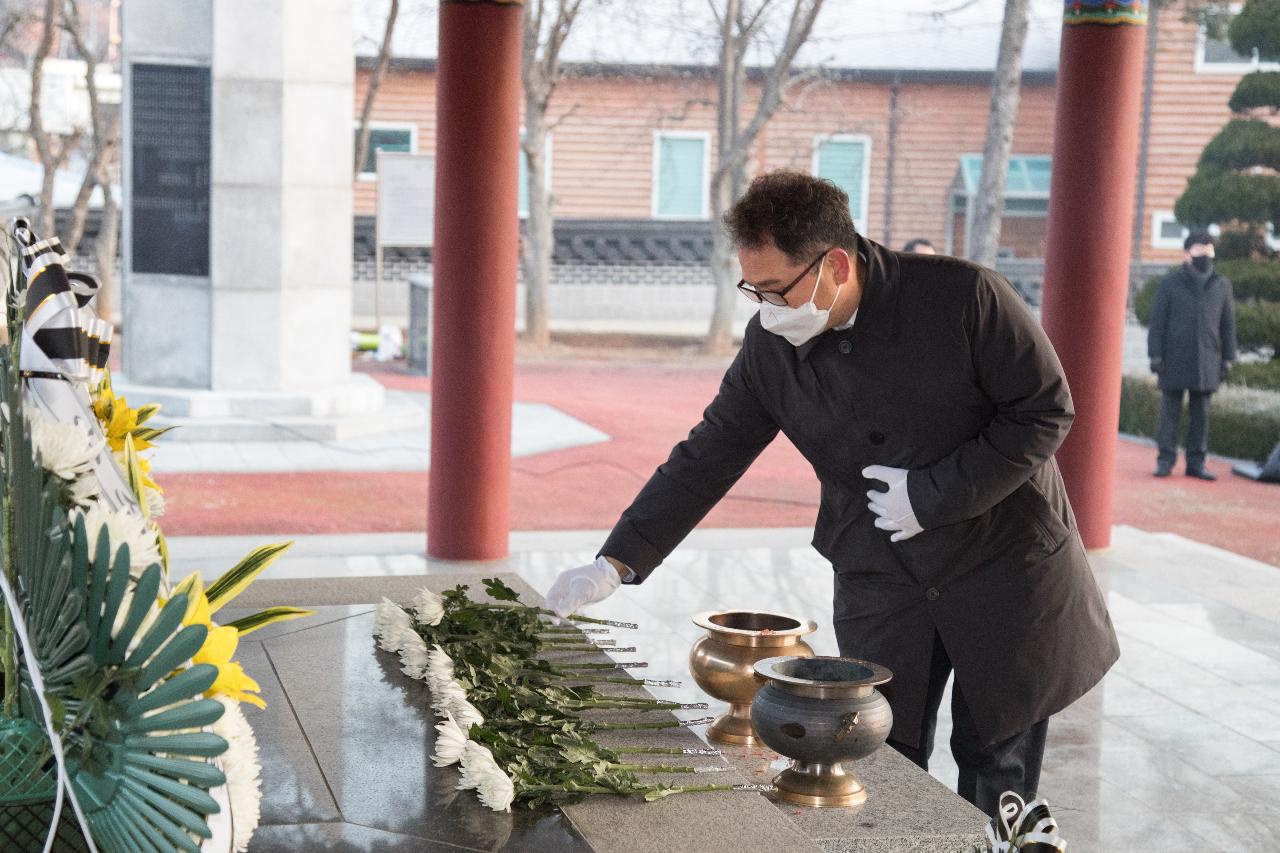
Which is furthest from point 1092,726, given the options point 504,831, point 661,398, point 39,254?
point 661,398

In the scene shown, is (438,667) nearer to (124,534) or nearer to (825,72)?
(124,534)

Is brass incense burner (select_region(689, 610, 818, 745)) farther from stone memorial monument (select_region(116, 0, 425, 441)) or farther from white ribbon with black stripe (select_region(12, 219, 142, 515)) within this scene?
stone memorial monument (select_region(116, 0, 425, 441))

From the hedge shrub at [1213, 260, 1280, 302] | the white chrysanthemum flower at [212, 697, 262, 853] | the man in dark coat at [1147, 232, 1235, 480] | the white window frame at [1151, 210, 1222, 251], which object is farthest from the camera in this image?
the white window frame at [1151, 210, 1222, 251]

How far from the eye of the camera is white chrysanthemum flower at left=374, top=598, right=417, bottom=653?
239cm

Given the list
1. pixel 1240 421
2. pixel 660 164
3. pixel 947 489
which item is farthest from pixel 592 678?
pixel 660 164

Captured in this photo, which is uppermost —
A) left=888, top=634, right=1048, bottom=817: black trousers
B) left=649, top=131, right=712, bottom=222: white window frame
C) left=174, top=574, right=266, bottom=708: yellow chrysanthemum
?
left=649, top=131, right=712, bottom=222: white window frame

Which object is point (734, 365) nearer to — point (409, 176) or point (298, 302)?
point (298, 302)

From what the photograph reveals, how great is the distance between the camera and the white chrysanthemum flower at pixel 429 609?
96.0 inches

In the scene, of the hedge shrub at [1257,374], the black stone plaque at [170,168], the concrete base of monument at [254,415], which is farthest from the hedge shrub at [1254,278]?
the black stone plaque at [170,168]

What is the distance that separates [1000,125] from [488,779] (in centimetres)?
1296

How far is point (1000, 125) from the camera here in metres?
13.8

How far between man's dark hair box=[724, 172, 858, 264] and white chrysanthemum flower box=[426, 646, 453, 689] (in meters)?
0.78

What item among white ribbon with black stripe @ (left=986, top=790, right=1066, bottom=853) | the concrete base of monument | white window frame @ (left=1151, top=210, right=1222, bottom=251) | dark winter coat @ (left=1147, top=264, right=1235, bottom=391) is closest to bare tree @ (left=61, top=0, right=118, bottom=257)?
the concrete base of monument

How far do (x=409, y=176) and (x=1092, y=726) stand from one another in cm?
998
